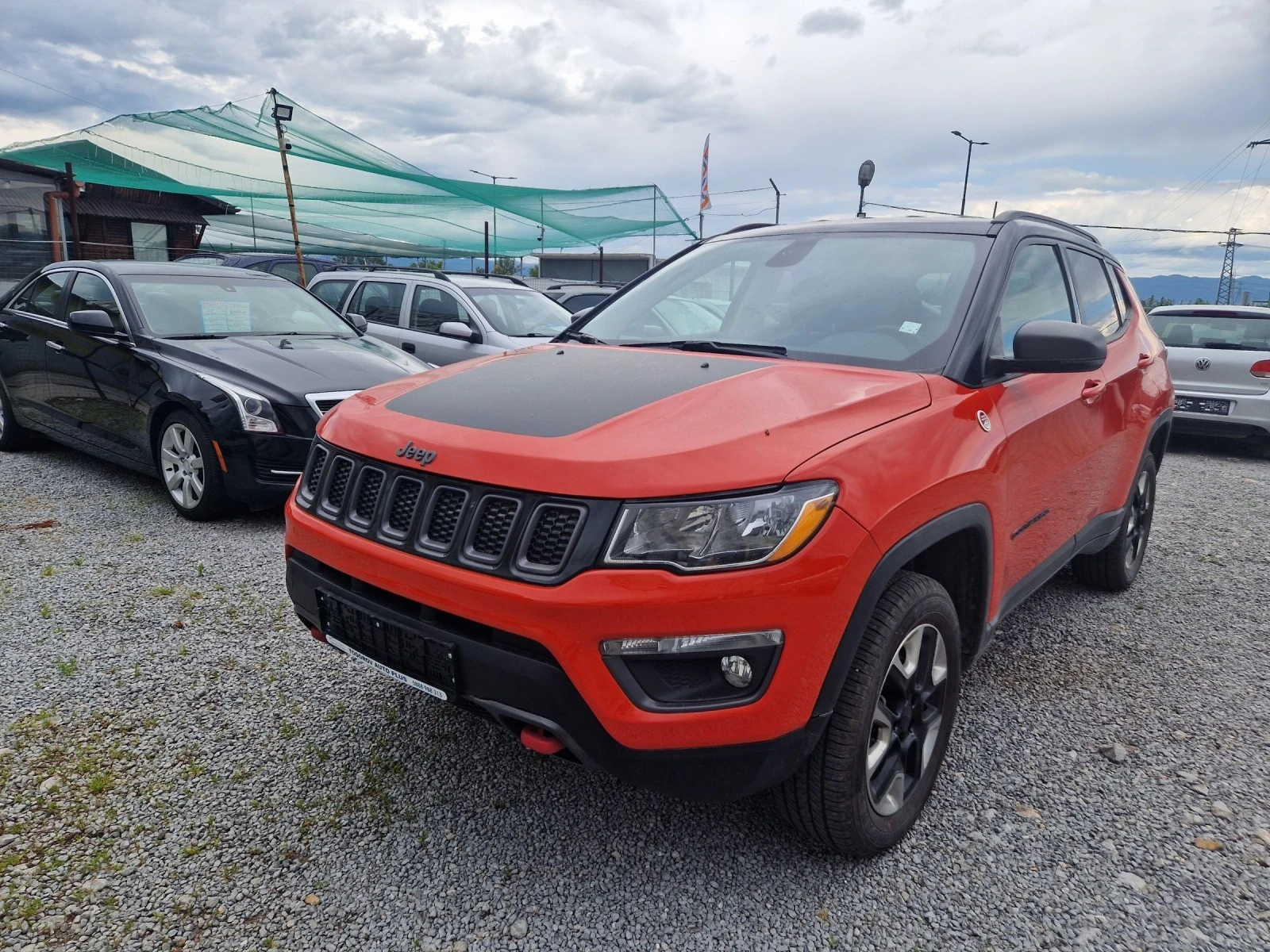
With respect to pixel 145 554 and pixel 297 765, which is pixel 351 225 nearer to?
pixel 145 554

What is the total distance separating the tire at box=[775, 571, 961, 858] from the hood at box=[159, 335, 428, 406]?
156 inches

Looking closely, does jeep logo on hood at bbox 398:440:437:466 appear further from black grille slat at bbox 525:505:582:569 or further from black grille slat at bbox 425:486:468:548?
black grille slat at bbox 525:505:582:569

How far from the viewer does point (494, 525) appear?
1.96 metres

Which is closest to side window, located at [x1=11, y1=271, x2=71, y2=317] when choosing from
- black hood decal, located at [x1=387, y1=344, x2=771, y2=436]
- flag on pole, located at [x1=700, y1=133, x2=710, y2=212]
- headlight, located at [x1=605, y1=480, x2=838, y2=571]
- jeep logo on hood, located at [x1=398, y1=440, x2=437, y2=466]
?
black hood decal, located at [x1=387, y1=344, x2=771, y2=436]

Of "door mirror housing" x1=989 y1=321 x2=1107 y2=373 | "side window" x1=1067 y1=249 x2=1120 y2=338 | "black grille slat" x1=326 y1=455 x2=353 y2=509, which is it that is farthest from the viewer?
"side window" x1=1067 y1=249 x2=1120 y2=338

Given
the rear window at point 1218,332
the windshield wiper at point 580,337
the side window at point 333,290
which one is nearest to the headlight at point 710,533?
the windshield wiper at point 580,337

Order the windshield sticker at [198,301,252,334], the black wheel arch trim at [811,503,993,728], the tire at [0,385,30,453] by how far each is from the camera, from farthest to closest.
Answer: the tire at [0,385,30,453]
the windshield sticker at [198,301,252,334]
the black wheel arch trim at [811,503,993,728]

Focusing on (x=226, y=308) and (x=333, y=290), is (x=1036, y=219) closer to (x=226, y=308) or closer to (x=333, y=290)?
(x=226, y=308)

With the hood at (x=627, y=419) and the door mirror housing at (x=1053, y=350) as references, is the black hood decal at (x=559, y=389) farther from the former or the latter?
the door mirror housing at (x=1053, y=350)

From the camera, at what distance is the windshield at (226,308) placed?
5.72 m

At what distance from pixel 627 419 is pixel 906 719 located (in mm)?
1135

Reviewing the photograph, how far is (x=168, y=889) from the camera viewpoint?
2125 millimetres

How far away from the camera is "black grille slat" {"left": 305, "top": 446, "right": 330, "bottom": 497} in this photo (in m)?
2.49

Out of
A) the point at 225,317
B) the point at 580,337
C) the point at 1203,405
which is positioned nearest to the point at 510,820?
the point at 580,337
